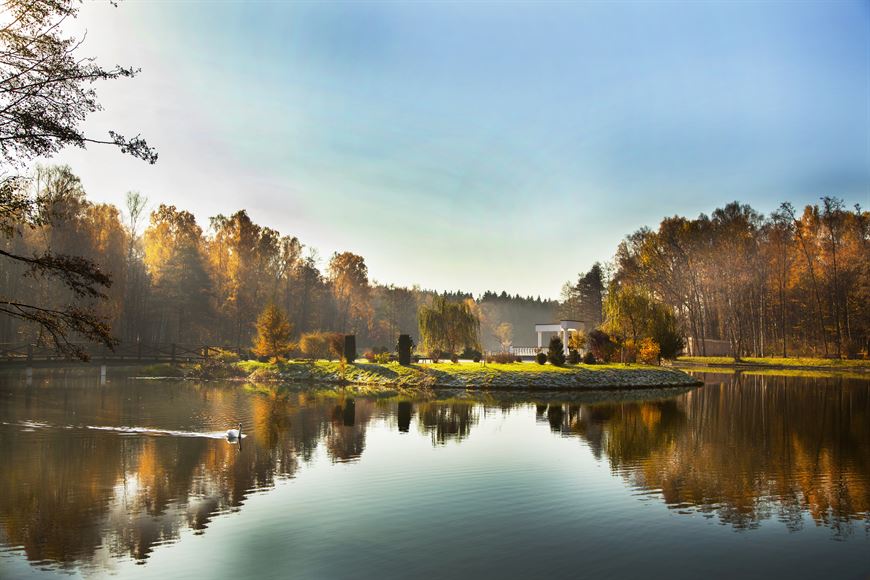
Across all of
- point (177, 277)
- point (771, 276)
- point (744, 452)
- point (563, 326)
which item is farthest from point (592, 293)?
point (744, 452)

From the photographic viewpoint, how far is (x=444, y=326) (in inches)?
1916

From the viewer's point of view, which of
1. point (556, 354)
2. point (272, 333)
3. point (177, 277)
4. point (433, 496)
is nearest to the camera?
point (433, 496)

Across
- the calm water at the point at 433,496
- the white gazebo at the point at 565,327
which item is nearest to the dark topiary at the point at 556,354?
the white gazebo at the point at 565,327

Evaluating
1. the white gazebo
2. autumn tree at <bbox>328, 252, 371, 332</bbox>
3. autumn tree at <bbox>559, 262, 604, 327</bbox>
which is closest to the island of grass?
the white gazebo

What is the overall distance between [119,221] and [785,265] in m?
71.9

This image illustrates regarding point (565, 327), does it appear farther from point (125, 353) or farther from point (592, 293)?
point (592, 293)

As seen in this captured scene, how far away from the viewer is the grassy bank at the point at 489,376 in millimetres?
37500

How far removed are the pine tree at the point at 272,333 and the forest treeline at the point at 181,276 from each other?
51.5 inches

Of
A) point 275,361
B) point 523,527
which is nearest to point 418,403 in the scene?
point 523,527

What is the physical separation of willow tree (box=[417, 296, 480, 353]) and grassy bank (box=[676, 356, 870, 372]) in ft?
94.9

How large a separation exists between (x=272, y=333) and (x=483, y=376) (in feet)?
65.3

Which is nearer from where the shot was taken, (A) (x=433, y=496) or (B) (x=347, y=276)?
(A) (x=433, y=496)

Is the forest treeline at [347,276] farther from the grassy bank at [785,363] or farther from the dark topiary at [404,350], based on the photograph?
the dark topiary at [404,350]

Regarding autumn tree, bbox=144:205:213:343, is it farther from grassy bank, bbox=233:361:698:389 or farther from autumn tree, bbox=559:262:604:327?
autumn tree, bbox=559:262:604:327
